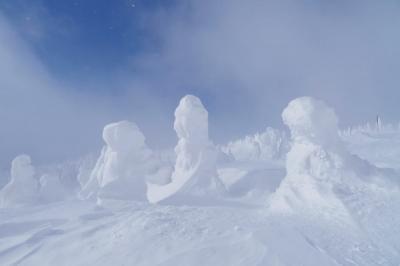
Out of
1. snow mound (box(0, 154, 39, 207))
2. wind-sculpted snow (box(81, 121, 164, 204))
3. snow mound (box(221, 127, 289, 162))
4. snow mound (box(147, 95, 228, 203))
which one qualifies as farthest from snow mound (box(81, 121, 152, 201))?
snow mound (box(221, 127, 289, 162))

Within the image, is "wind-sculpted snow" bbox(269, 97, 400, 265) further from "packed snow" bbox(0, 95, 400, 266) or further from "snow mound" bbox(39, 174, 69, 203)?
"snow mound" bbox(39, 174, 69, 203)

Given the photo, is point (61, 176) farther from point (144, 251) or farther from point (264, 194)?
point (144, 251)

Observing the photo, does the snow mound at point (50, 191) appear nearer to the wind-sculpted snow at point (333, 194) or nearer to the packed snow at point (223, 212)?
the packed snow at point (223, 212)

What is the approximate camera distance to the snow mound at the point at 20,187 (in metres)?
39.0

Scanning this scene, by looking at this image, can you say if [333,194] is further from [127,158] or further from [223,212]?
[127,158]

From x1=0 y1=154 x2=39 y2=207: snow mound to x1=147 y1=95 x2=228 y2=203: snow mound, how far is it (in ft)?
66.2

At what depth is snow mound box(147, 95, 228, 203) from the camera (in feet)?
79.4

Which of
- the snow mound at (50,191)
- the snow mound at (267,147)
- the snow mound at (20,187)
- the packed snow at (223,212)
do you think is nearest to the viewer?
the packed snow at (223,212)

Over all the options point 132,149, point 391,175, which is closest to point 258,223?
point 391,175

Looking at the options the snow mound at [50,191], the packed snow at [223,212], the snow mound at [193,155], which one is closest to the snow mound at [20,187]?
the snow mound at [50,191]

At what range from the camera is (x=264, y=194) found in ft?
79.5

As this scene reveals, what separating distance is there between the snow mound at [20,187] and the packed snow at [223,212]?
14.4 metres

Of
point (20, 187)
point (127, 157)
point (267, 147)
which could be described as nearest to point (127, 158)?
point (127, 157)

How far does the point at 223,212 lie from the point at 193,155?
8.49m
